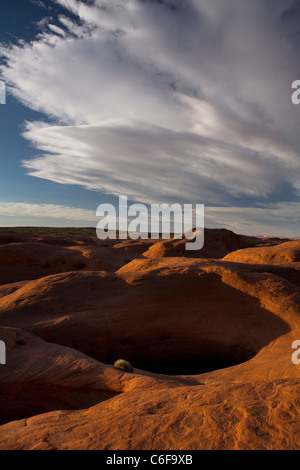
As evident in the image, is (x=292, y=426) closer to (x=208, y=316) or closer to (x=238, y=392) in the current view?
(x=238, y=392)

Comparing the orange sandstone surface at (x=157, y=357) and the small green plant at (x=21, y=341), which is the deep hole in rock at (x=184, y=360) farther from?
the small green plant at (x=21, y=341)

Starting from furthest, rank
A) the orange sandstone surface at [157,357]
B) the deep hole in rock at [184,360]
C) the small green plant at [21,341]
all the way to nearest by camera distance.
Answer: the deep hole in rock at [184,360], the small green plant at [21,341], the orange sandstone surface at [157,357]

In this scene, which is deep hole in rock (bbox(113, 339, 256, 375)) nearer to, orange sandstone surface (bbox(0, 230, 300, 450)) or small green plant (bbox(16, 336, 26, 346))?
orange sandstone surface (bbox(0, 230, 300, 450))

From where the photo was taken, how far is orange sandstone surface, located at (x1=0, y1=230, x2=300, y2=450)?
179 inches

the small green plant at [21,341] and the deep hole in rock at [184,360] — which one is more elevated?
the small green plant at [21,341]

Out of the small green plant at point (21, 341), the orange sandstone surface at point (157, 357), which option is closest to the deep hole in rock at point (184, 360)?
the orange sandstone surface at point (157, 357)

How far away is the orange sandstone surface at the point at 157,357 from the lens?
14.9 ft

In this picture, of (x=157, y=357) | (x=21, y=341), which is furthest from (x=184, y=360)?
(x=21, y=341)

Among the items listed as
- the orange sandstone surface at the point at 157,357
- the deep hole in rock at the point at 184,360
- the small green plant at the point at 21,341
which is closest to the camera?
the orange sandstone surface at the point at 157,357

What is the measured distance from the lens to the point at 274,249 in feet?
77.4

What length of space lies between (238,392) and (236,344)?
828cm

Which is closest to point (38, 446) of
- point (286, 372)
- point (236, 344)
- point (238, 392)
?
point (238, 392)

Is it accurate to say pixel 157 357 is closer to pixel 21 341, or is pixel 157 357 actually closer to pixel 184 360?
pixel 184 360

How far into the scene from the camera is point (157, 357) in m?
14.1
